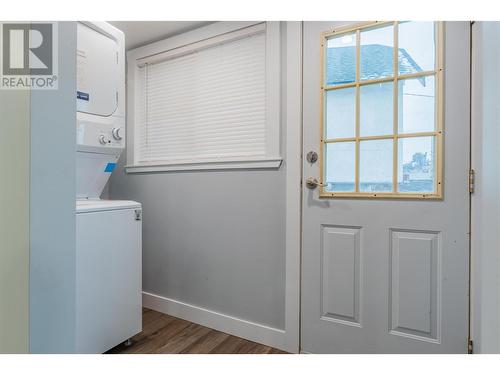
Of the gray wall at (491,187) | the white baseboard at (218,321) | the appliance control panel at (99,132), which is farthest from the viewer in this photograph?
the white baseboard at (218,321)

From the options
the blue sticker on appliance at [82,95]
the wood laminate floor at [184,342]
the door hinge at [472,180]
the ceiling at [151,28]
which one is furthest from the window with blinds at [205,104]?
the wood laminate floor at [184,342]

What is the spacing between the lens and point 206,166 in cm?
189

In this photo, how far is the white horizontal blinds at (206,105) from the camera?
69.1 inches

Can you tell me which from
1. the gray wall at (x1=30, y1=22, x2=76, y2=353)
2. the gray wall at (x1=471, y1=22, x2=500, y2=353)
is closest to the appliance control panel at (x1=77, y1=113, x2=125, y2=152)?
the gray wall at (x1=30, y1=22, x2=76, y2=353)

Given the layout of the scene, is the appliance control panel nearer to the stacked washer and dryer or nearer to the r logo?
the stacked washer and dryer

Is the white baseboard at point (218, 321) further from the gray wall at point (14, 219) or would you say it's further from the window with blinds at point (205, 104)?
the gray wall at point (14, 219)

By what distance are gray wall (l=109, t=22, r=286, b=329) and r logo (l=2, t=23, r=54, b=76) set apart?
1216 millimetres

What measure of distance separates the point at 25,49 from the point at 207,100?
1.39 metres

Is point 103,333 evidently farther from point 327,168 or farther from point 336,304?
point 327,168

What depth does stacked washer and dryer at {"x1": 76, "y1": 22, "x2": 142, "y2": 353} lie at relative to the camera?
136 centimetres

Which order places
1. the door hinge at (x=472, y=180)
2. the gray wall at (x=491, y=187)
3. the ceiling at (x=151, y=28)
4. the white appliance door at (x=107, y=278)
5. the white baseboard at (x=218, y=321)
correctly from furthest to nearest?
1. the ceiling at (x=151, y=28)
2. the white baseboard at (x=218, y=321)
3. the white appliance door at (x=107, y=278)
4. the door hinge at (x=472, y=180)
5. the gray wall at (x=491, y=187)

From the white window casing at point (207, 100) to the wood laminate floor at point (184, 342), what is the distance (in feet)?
3.57

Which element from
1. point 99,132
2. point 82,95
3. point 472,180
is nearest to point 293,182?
point 472,180

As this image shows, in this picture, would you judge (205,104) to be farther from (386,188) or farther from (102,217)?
(386,188)
